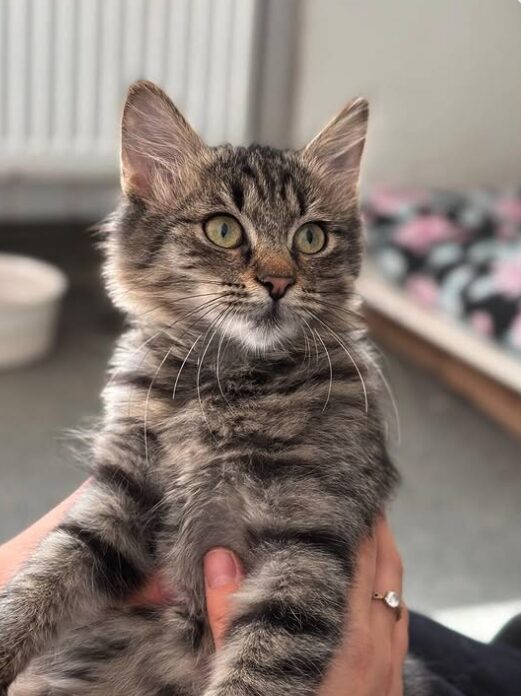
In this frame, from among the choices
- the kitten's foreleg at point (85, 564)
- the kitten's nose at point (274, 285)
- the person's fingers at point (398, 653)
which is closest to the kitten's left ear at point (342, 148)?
the kitten's nose at point (274, 285)

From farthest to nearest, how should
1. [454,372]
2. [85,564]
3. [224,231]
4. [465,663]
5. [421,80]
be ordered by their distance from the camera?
[421,80], [454,372], [465,663], [224,231], [85,564]

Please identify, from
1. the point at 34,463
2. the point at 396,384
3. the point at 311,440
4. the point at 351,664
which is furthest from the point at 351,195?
the point at 396,384

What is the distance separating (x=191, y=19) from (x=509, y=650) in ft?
9.11

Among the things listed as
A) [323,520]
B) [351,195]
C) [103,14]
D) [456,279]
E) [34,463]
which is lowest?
[34,463]

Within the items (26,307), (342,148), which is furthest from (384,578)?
(26,307)

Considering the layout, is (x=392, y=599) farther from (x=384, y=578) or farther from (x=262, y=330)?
(x=262, y=330)

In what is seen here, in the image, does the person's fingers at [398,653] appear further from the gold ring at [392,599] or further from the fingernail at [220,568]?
the fingernail at [220,568]

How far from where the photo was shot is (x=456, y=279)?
318 centimetres

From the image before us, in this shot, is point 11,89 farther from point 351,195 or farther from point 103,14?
point 351,195

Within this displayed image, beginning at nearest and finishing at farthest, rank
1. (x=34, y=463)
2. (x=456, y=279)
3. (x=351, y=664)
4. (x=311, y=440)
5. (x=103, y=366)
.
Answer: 1. (x=351, y=664)
2. (x=311, y=440)
3. (x=34, y=463)
4. (x=456, y=279)
5. (x=103, y=366)

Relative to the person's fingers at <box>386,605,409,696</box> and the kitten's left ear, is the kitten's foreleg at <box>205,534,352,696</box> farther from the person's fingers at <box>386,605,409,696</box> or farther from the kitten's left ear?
the kitten's left ear

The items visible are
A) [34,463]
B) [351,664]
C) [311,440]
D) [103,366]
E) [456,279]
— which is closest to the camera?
[351,664]

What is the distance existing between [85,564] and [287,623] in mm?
305

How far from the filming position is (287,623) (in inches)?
44.6
